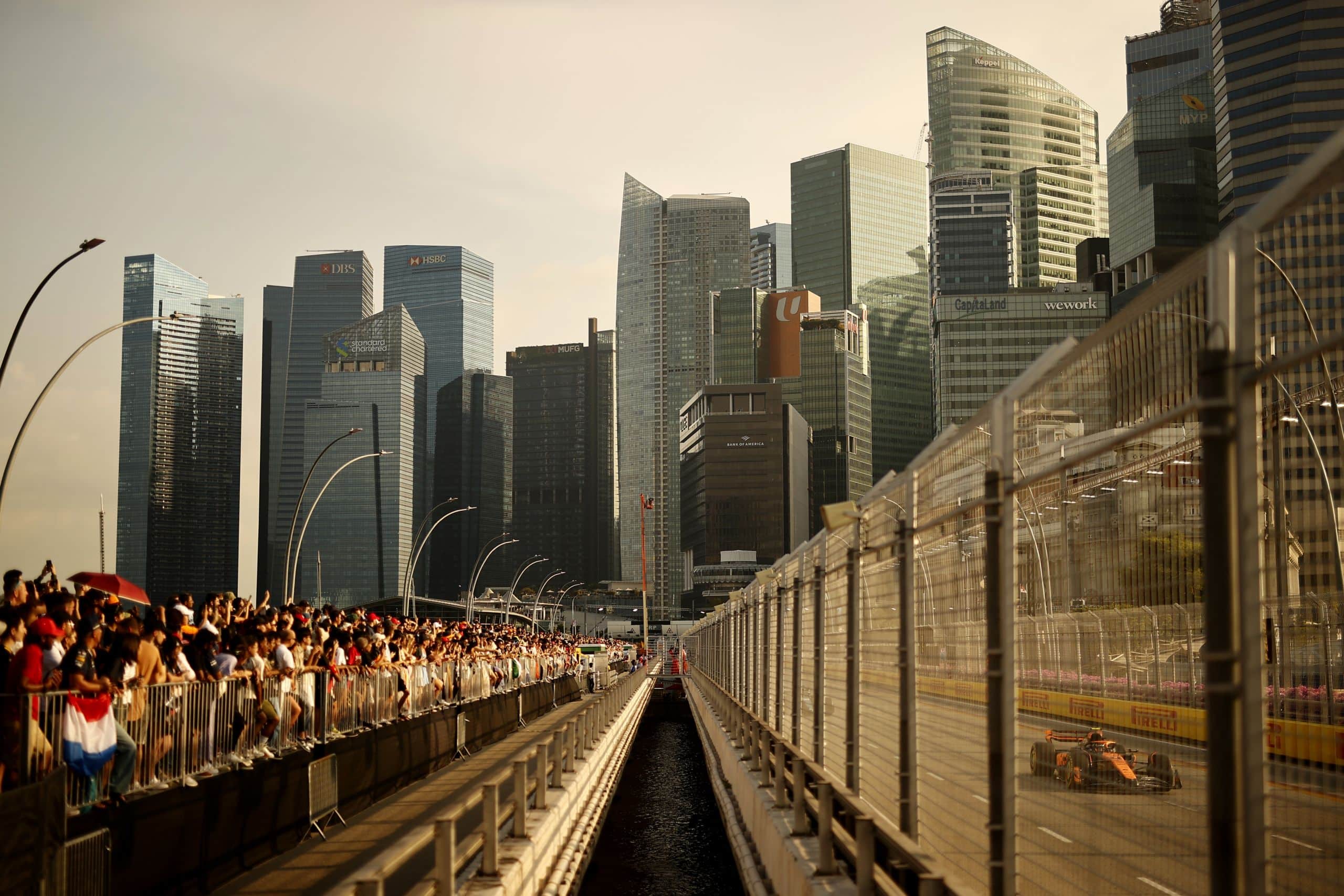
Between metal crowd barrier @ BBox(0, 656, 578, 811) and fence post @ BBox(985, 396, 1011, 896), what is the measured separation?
6924 mm

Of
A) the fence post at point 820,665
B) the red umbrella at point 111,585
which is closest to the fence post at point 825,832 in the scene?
the fence post at point 820,665

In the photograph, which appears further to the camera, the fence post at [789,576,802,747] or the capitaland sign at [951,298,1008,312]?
the capitaland sign at [951,298,1008,312]

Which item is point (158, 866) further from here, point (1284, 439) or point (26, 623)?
point (1284, 439)

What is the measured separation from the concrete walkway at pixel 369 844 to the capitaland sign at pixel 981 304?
17888cm

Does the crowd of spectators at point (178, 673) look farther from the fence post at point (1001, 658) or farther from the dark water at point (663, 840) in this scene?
the fence post at point (1001, 658)

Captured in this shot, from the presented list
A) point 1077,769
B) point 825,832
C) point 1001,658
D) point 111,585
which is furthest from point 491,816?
point 111,585

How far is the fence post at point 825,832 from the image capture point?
30.1 ft

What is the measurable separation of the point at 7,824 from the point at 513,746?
20769mm

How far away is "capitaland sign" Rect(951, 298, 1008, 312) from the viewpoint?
193 metres

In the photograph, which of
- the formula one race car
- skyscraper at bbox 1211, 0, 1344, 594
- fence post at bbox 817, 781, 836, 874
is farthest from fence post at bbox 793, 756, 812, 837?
skyscraper at bbox 1211, 0, 1344, 594

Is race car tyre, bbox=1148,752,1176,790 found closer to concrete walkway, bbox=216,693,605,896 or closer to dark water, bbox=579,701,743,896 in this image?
concrete walkway, bbox=216,693,605,896

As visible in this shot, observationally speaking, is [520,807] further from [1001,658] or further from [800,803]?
[1001,658]

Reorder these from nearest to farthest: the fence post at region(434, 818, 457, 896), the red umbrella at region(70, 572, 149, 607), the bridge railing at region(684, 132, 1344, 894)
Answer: the bridge railing at region(684, 132, 1344, 894), the fence post at region(434, 818, 457, 896), the red umbrella at region(70, 572, 149, 607)

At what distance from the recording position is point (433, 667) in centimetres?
2647
